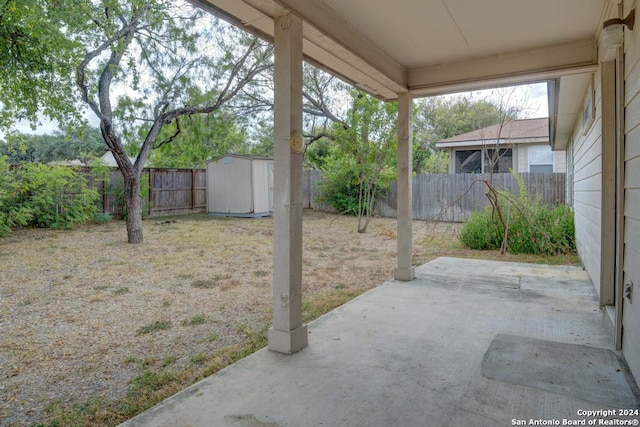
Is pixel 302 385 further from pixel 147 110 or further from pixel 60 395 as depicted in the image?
pixel 147 110

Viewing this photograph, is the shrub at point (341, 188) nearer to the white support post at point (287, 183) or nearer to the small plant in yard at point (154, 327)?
the small plant in yard at point (154, 327)

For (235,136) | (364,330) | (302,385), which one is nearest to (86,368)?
(302,385)

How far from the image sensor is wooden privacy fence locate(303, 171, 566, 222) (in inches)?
426

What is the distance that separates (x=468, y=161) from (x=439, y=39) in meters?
11.4

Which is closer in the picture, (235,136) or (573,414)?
(573,414)

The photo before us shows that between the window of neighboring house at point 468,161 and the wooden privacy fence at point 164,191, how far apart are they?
905 centimetres

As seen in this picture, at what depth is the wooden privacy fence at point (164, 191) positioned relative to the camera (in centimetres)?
1123

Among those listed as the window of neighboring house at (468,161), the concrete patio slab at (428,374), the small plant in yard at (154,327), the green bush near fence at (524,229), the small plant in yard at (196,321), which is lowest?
the small plant in yard at (154,327)

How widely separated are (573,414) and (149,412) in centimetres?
209

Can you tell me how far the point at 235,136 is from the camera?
15164 millimetres

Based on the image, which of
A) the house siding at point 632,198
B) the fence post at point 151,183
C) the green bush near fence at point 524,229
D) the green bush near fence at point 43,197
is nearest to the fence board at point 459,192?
the green bush near fence at point 524,229

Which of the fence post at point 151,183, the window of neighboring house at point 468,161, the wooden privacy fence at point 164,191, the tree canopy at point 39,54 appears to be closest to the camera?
the tree canopy at point 39,54

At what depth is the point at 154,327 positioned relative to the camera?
3.62m

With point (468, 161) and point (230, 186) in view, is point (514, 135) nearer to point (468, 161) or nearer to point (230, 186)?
point (468, 161)
